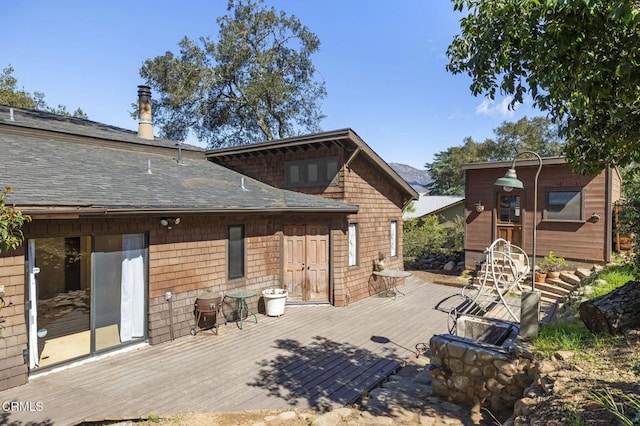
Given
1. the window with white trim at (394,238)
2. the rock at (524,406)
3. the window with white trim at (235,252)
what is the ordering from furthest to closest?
the window with white trim at (394,238) < the window with white trim at (235,252) < the rock at (524,406)

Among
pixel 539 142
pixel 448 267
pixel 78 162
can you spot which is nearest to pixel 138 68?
pixel 78 162

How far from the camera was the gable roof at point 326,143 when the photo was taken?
9.88 m

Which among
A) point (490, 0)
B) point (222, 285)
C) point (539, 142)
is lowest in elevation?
point (222, 285)

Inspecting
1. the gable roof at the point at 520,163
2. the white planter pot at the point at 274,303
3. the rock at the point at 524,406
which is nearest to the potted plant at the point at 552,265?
the gable roof at the point at 520,163

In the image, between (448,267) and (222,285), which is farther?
(448,267)

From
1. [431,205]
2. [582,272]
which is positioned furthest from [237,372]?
[431,205]

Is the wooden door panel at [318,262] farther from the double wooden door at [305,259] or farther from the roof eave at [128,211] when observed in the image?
the roof eave at [128,211]

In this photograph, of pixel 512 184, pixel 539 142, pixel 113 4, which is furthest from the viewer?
pixel 539 142

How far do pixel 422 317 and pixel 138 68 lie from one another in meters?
24.2

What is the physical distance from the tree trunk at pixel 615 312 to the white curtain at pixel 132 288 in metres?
7.63

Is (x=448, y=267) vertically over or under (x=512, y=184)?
under

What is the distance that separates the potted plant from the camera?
1224 centimetres

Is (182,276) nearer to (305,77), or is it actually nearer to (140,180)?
(140,180)

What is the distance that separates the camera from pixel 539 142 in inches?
1328
